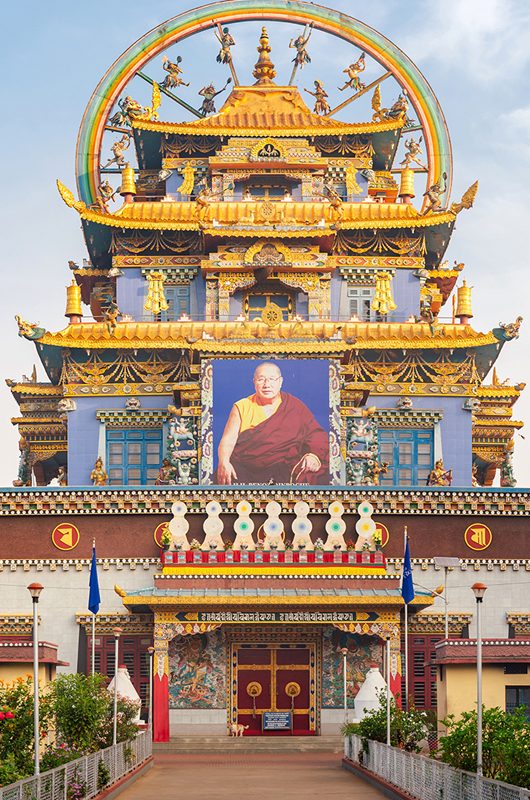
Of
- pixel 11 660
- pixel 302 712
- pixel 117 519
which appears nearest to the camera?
pixel 11 660

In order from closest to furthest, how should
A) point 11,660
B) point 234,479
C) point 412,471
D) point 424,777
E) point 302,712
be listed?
point 424,777 → point 11,660 → point 302,712 → point 234,479 → point 412,471

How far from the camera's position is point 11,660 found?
40062 millimetres

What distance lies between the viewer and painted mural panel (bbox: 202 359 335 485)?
56.0m

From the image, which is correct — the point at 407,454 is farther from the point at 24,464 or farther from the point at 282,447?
the point at 24,464

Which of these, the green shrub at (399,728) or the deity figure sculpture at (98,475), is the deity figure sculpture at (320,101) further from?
the green shrub at (399,728)

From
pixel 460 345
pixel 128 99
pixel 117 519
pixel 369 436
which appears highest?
pixel 128 99

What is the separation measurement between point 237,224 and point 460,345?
35.2ft

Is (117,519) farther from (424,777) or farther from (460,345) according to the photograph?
(424,777)

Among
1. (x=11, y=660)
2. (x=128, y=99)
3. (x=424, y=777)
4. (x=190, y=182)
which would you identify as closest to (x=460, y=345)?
(x=190, y=182)

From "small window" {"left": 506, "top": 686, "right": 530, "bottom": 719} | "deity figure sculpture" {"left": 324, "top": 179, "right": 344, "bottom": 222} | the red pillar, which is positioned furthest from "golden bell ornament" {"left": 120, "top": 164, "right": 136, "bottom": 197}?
"small window" {"left": 506, "top": 686, "right": 530, "bottom": 719}

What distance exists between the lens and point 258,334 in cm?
5925

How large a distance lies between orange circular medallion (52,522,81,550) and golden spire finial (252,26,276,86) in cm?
2884

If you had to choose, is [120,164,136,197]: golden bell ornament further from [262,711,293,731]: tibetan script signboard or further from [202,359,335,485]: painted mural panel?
[262,711,293,731]: tibetan script signboard

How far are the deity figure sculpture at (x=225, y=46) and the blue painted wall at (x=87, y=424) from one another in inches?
830
